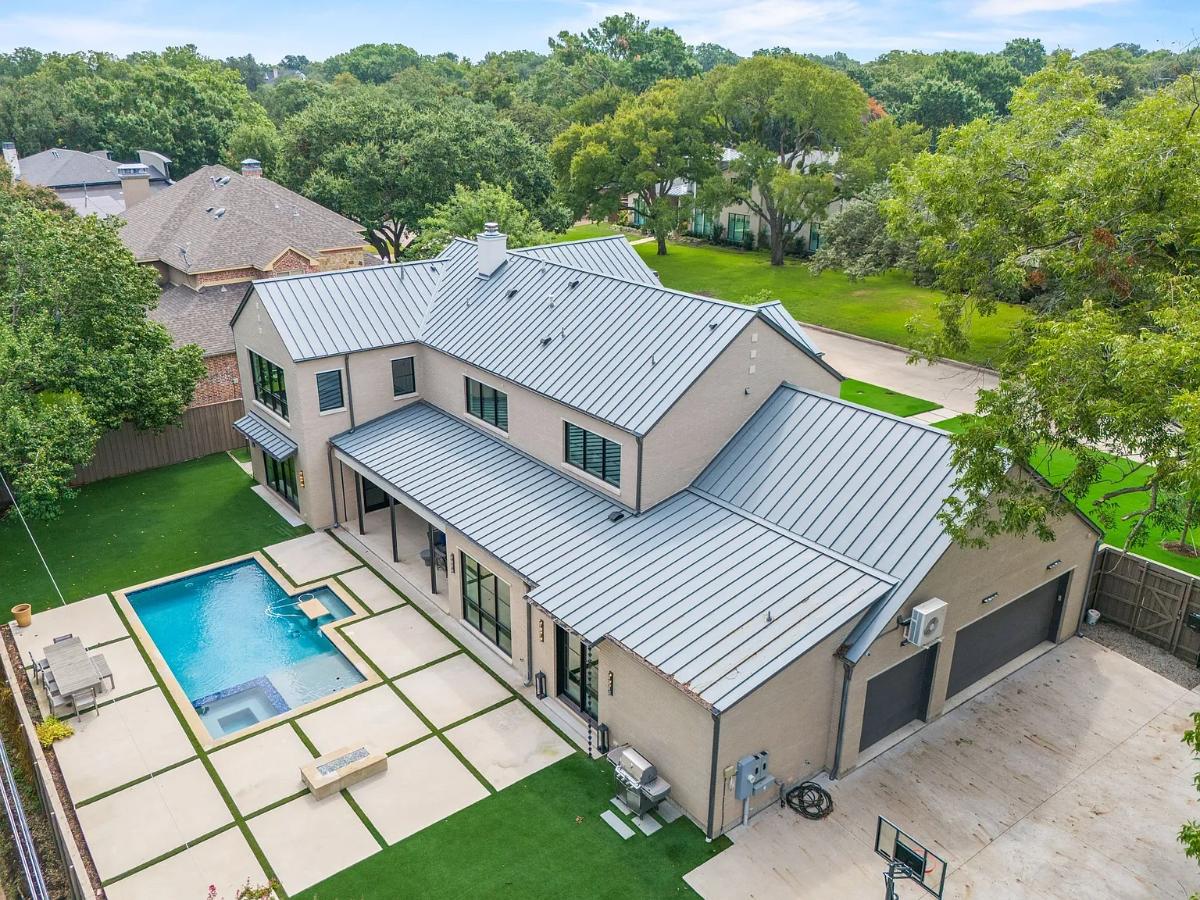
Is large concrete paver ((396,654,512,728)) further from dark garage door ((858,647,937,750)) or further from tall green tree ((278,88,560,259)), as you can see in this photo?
tall green tree ((278,88,560,259))

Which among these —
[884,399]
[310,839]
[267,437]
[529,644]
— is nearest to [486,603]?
[529,644]

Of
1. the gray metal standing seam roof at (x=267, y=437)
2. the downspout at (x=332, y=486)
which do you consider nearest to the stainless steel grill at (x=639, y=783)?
the downspout at (x=332, y=486)

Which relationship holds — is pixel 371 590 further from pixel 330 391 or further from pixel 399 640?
pixel 330 391

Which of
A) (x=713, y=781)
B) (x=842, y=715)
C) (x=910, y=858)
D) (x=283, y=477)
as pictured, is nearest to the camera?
(x=910, y=858)

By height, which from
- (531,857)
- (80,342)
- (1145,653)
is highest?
(80,342)

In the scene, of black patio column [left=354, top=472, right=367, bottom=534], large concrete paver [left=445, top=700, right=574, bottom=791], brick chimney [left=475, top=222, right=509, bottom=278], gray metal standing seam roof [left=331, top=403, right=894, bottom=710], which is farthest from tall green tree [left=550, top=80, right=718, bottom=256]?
large concrete paver [left=445, top=700, right=574, bottom=791]

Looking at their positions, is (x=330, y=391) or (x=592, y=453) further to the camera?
A: (x=330, y=391)

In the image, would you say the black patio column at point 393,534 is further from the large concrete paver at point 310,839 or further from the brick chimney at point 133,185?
the brick chimney at point 133,185
